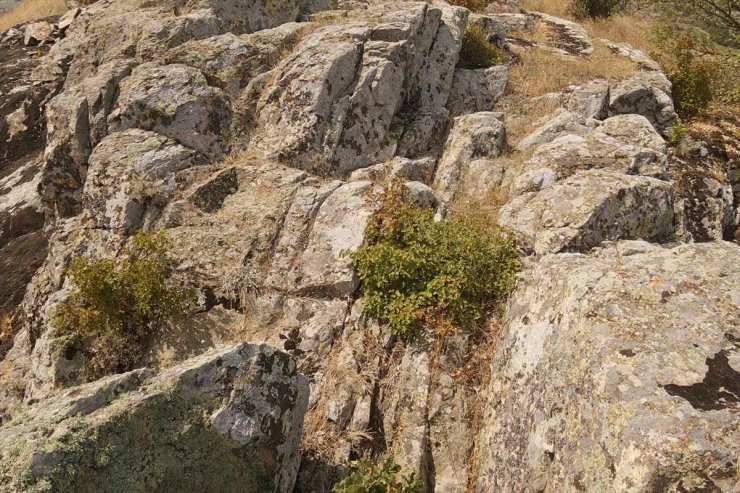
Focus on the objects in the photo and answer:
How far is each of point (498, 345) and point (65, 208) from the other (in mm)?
11665

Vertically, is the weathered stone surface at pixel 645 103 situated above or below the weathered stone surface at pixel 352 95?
below

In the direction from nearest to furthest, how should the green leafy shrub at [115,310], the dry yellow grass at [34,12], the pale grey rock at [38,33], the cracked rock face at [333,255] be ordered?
the cracked rock face at [333,255], the green leafy shrub at [115,310], the pale grey rock at [38,33], the dry yellow grass at [34,12]

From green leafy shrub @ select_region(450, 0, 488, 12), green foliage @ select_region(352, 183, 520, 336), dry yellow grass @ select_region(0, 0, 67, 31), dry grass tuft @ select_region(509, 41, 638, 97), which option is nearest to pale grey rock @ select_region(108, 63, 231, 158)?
green foliage @ select_region(352, 183, 520, 336)

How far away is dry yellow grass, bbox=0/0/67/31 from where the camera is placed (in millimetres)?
25698

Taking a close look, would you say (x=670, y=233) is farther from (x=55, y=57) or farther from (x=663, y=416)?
(x=55, y=57)

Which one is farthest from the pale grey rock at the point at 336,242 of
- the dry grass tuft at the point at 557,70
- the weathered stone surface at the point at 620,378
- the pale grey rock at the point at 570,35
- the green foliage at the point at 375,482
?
the pale grey rock at the point at 570,35

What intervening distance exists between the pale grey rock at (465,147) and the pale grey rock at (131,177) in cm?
655

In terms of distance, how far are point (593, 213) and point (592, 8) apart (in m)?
21.6

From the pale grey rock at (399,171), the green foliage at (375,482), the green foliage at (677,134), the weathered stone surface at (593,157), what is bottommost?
the green foliage at (375,482)

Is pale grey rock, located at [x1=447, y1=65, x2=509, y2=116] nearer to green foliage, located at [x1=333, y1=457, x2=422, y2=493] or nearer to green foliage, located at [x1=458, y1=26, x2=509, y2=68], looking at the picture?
green foliage, located at [x1=458, y1=26, x2=509, y2=68]

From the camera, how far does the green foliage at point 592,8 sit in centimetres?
2598

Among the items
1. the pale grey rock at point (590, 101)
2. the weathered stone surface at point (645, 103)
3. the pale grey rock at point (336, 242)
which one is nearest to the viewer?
the pale grey rock at point (336, 242)

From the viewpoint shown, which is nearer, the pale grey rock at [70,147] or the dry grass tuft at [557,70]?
the pale grey rock at [70,147]

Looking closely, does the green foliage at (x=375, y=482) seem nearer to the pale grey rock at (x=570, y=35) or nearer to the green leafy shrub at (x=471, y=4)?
the pale grey rock at (x=570, y=35)
